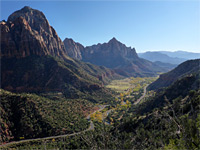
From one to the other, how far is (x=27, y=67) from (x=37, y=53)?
21150 mm

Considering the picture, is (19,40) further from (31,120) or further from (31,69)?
(31,120)

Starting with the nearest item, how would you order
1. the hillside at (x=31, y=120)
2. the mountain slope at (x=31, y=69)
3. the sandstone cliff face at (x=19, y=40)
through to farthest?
the hillside at (x=31, y=120) < the mountain slope at (x=31, y=69) < the sandstone cliff face at (x=19, y=40)

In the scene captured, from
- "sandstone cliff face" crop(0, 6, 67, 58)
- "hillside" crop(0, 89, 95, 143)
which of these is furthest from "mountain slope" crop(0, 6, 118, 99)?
"hillside" crop(0, 89, 95, 143)

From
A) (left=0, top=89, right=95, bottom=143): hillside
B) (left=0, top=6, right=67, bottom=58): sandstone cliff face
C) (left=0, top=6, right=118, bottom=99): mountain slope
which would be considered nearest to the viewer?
(left=0, top=89, right=95, bottom=143): hillside

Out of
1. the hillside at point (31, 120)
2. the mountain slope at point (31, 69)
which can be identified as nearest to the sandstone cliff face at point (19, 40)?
the mountain slope at point (31, 69)

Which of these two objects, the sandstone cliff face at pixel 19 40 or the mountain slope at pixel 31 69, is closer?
the mountain slope at pixel 31 69

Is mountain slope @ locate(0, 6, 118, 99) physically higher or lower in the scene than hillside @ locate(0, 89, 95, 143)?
higher

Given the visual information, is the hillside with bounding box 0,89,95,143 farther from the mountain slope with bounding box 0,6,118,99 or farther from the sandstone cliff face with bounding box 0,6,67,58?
the sandstone cliff face with bounding box 0,6,67,58

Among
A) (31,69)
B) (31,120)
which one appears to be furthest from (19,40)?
(31,120)

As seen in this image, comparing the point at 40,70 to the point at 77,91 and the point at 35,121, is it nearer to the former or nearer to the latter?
the point at 77,91

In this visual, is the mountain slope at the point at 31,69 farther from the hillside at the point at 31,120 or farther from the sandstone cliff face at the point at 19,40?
the hillside at the point at 31,120

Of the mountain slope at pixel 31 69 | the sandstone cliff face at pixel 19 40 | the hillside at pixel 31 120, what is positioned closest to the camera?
the hillside at pixel 31 120

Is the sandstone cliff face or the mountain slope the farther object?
the sandstone cliff face

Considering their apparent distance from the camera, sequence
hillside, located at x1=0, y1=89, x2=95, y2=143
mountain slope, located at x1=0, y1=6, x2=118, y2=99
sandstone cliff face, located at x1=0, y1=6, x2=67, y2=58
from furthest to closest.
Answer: sandstone cliff face, located at x1=0, y1=6, x2=67, y2=58, mountain slope, located at x1=0, y1=6, x2=118, y2=99, hillside, located at x1=0, y1=89, x2=95, y2=143
